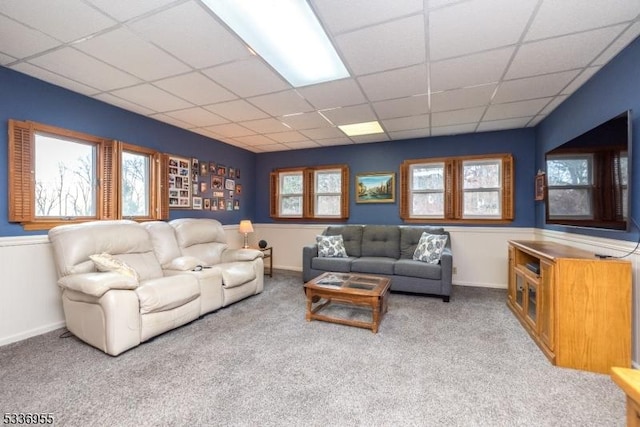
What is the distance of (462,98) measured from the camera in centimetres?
313

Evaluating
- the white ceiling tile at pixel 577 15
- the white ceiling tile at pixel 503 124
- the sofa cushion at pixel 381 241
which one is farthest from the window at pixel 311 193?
the white ceiling tile at pixel 577 15

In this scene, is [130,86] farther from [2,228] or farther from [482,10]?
[482,10]

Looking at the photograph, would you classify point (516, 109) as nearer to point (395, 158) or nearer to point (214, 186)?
point (395, 158)

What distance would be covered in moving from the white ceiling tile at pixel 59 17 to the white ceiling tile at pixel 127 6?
80 mm

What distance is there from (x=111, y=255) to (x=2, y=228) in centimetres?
85

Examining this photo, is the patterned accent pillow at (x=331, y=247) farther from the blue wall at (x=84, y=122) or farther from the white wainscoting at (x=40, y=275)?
the white wainscoting at (x=40, y=275)

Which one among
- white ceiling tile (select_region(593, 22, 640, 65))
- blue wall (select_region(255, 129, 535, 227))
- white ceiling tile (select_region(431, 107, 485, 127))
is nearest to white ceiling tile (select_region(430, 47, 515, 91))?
white ceiling tile (select_region(593, 22, 640, 65))

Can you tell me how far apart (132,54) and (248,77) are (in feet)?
3.00

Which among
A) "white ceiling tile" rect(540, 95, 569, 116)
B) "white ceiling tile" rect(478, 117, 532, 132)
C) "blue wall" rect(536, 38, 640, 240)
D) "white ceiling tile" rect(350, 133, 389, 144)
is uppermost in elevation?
"white ceiling tile" rect(350, 133, 389, 144)

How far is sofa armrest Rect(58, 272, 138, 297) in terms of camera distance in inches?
88.7

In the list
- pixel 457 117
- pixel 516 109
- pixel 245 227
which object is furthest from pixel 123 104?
pixel 516 109

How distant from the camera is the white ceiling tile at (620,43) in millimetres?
1981

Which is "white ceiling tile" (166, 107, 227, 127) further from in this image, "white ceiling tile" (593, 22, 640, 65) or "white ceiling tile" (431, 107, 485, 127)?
"white ceiling tile" (593, 22, 640, 65)

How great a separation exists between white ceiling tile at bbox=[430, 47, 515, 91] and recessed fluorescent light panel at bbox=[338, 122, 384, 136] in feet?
4.21
